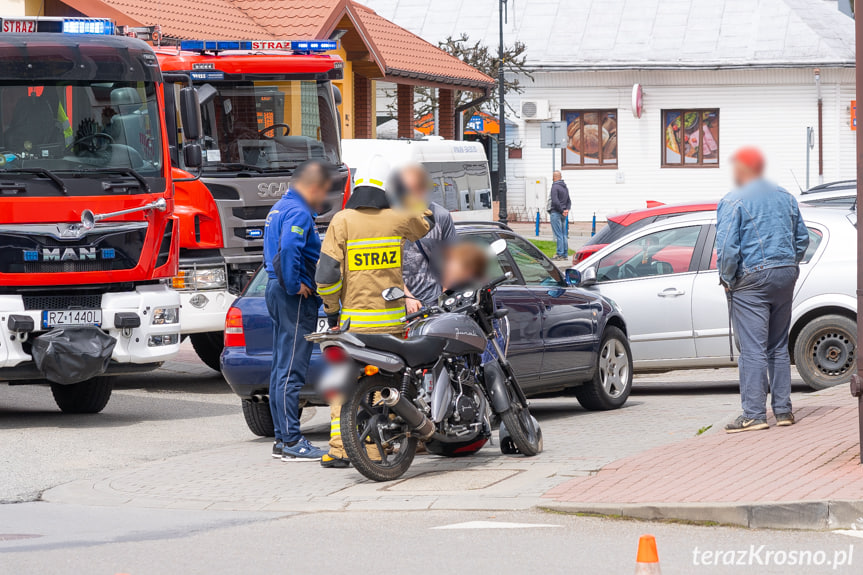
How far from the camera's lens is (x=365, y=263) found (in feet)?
28.3

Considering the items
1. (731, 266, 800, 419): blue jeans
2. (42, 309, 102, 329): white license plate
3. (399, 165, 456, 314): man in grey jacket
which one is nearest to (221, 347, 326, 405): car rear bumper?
(399, 165, 456, 314): man in grey jacket

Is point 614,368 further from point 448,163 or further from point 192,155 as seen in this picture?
point 448,163

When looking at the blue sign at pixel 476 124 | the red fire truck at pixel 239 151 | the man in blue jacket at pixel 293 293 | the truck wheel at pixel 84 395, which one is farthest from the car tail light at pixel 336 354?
the blue sign at pixel 476 124

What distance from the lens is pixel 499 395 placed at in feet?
29.3

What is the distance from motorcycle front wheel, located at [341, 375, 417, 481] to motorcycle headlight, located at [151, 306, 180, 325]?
392 centimetres

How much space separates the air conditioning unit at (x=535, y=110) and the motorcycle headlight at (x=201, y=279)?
104 ft

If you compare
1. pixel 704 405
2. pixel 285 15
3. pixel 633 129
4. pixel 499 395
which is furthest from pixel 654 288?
pixel 633 129

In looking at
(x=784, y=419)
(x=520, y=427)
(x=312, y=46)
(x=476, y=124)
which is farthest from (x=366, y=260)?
(x=476, y=124)

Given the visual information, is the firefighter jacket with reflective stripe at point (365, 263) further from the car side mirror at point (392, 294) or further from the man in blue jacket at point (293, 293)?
the man in blue jacket at point (293, 293)

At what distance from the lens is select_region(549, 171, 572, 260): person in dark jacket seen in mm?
31781

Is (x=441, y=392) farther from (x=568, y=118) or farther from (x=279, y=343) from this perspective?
(x=568, y=118)

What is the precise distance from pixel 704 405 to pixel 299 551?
6568mm

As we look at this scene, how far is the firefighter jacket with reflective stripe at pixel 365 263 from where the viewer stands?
28.2 feet

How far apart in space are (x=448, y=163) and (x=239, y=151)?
31.9ft
